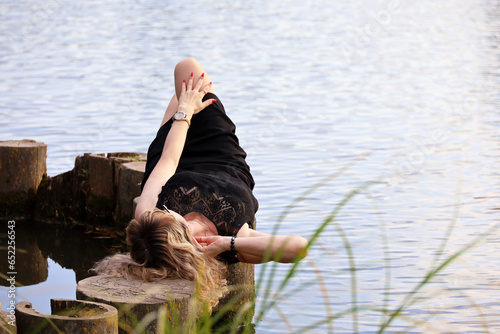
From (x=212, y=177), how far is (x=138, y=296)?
1.48 metres

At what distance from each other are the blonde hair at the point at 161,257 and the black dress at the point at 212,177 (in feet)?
1.63

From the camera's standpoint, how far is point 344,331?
544 centimetres

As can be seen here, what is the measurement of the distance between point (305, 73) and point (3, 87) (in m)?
5.83

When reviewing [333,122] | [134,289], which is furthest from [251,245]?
[333,122]

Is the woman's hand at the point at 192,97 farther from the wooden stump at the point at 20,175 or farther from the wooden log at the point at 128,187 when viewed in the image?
the wooden stump at the point at 20,175

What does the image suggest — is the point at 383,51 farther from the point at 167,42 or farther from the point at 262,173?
the point at 262,173

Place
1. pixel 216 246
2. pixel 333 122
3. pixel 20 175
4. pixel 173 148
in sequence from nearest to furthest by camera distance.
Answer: pixel 216 246, pixel 173 148, pixel 20 175, pixel 333 122

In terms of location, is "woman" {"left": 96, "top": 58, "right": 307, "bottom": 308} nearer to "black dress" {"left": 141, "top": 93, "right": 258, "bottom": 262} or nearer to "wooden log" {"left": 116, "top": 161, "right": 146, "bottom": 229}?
"black dress" {"left": 141, "top": 93, "right": 258, "bottom": 262}

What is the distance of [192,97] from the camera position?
19.6 ft

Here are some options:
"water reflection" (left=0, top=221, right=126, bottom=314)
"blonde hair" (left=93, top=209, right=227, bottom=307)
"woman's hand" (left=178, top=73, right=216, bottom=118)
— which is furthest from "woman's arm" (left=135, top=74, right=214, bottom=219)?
"water reflection" (left=0, top=221, right=126, bottom=314)

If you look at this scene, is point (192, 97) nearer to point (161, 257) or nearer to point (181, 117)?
point (181, 117)

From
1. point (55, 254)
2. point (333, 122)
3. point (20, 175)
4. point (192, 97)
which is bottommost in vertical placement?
point (55, 254)

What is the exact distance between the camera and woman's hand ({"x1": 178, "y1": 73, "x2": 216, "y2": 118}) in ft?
19.3

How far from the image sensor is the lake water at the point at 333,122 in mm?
6133
